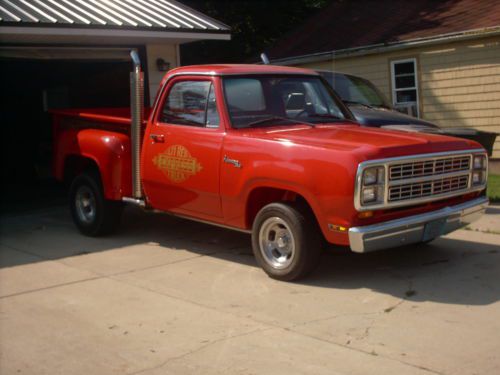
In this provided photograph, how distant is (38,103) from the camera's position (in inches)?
682

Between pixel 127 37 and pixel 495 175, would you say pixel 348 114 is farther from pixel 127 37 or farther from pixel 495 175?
pixel 495 175

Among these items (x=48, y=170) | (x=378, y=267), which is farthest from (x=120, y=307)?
(x=48, y=170)

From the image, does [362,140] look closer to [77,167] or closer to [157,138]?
[157,138]

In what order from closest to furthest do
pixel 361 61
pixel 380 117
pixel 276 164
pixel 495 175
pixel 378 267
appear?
1. pixel 276 164
2. pixel 378 267
3. pixel 380 117
4. pixel 495 175
5. pixel 361 61

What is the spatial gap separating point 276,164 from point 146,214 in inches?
177

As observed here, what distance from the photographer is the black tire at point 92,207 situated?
850 centimetres

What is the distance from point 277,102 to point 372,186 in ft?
5.91

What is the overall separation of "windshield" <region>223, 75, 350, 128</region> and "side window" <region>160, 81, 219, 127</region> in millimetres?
222

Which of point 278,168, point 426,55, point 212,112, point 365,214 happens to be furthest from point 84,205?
point 426,55

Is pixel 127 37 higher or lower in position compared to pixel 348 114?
higher

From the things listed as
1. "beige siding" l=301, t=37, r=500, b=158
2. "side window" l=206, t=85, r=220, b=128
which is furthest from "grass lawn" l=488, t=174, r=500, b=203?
"side window" l=206, t=85, r=220, b=128

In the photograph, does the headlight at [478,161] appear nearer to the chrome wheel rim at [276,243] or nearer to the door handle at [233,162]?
the chrome wheel rim at [276,243]

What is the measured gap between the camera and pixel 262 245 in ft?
21.7

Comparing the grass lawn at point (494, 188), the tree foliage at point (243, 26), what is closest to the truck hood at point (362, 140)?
the grass lawn at point (494, 188)
